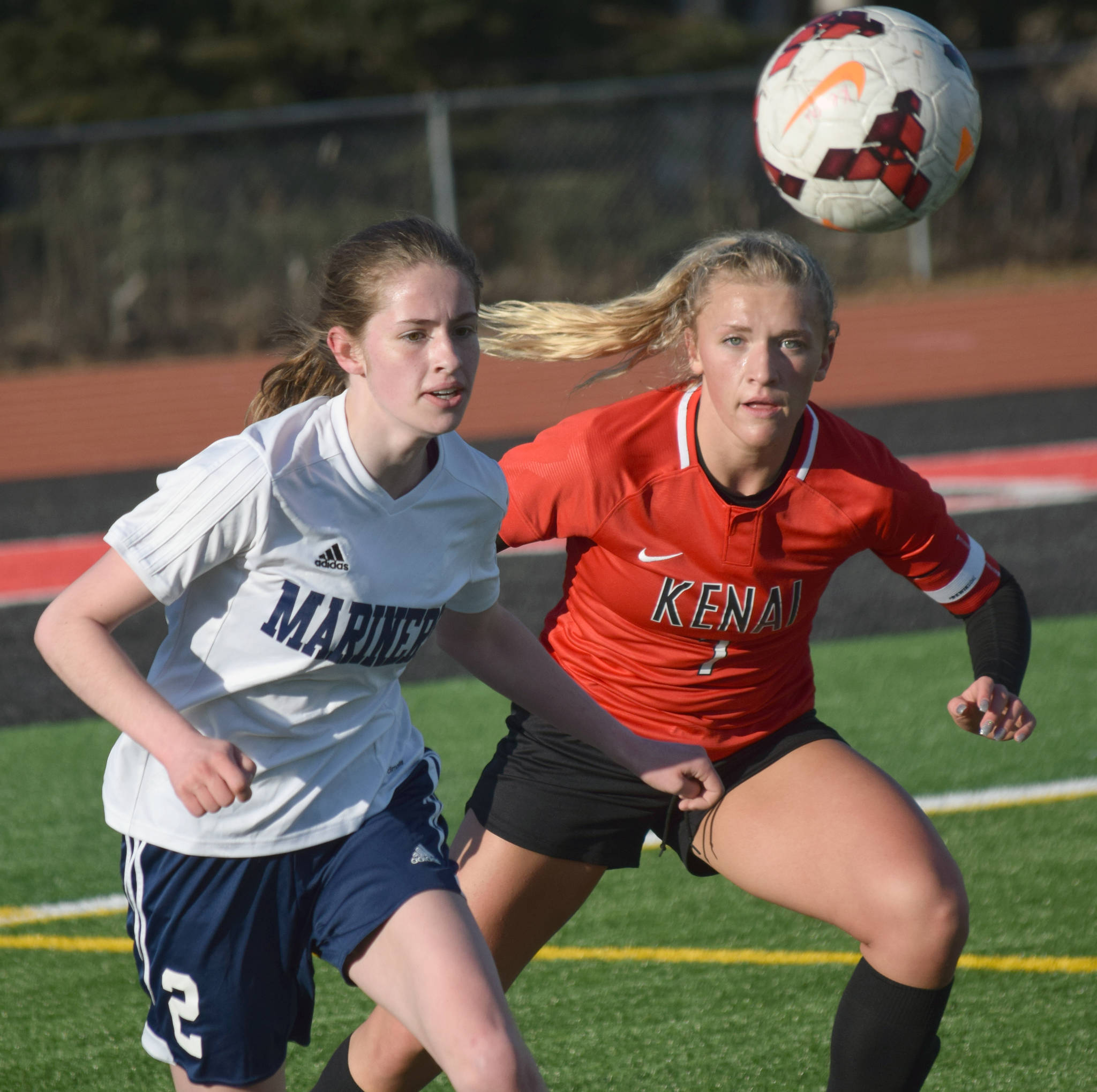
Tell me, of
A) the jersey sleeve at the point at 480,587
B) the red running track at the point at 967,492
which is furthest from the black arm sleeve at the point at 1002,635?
the red running track at the point at 967,492

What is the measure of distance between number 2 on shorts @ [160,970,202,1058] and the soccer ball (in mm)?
2614

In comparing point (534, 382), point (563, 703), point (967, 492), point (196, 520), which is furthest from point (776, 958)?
point (534, 382)

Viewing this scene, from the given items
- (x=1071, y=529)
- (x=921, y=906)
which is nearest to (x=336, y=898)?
(x=921, y=906)

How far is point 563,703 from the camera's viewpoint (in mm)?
3023

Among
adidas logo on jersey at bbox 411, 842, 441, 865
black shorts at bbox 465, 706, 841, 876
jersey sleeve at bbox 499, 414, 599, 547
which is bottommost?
black shorts at bbox 465, 706, 841, 876

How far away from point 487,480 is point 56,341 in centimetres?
1444

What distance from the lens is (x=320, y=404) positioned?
2832mm

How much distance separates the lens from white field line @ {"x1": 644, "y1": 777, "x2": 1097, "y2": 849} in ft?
17.6

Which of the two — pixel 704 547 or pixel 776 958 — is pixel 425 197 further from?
pixel 704 547

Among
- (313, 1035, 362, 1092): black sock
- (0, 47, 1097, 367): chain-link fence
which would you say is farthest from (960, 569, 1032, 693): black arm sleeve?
(0, 47, 1097, 367): chain-link fence

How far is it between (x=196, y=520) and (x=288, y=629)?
0.88ft

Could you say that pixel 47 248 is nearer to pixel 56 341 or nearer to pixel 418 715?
pixel 56 341

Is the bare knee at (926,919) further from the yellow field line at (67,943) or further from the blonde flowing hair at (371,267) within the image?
the yellow field line at (67,943)

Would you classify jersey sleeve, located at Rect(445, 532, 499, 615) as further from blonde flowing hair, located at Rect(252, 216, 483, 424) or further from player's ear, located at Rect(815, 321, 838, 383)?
player's ear, located at Rect(815, 321, 838, 383)
